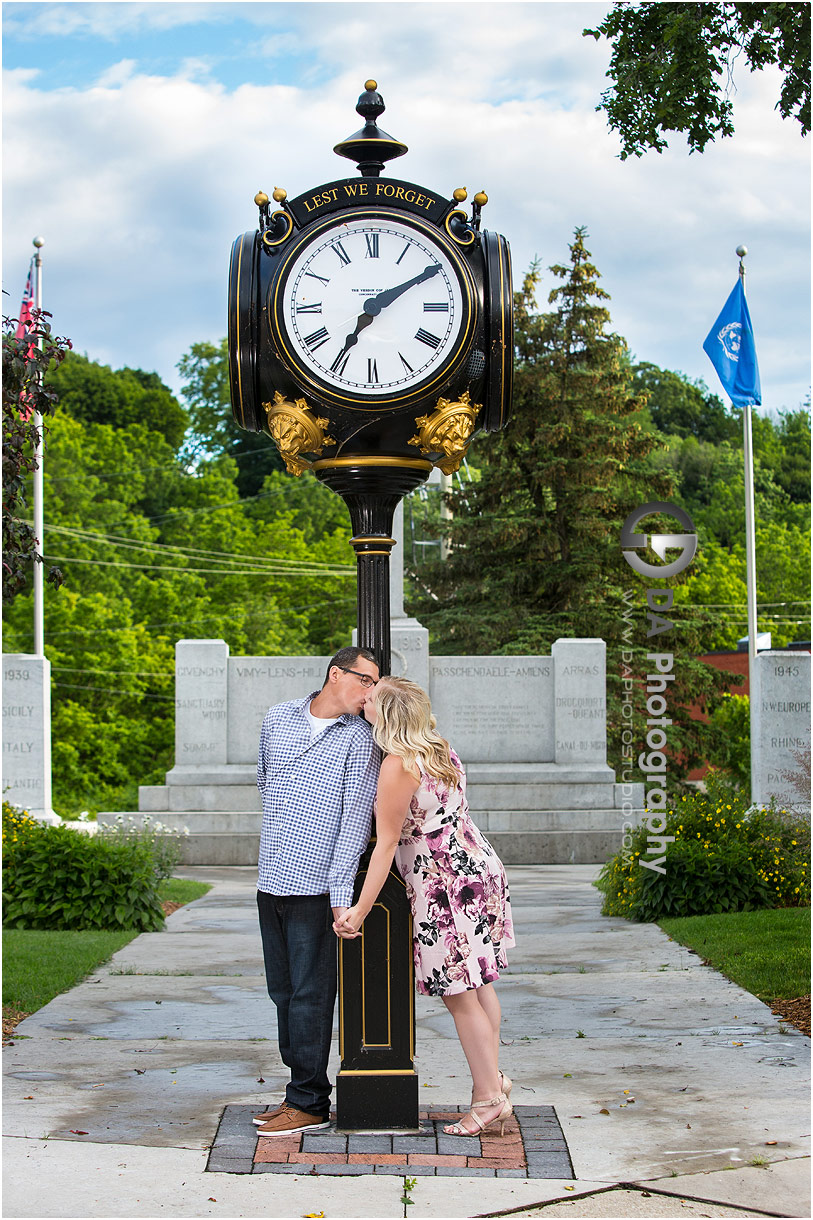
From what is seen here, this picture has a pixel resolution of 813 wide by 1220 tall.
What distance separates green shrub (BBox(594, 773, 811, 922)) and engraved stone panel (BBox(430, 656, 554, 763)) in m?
7.70

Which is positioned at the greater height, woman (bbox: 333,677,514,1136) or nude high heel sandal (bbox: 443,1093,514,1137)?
woman (bbox: 333,677,514,1136)

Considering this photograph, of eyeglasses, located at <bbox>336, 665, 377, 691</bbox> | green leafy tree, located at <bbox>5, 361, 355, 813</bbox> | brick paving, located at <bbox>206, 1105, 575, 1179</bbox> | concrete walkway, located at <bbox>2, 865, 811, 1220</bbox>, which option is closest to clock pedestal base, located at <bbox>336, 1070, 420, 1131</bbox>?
brick paving, located at <bbox>206, 1105, 575, 1179</bbox>

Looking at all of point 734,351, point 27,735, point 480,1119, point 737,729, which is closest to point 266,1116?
point 480,1119

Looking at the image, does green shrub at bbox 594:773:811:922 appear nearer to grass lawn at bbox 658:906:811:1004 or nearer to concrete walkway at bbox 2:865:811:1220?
grass lawn at bbox 658:906:811:1004

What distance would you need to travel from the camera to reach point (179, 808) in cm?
1925

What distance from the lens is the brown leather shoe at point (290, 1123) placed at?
5.09 meters

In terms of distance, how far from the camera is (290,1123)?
512 cm

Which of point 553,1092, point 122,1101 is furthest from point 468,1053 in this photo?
point 122,1101

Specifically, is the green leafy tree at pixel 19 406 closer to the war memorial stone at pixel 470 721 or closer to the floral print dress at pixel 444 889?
the floral print dress at pixel 444 889

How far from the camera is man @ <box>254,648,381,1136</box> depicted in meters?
5.04

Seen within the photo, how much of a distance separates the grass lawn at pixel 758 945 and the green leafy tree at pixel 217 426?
149 ft

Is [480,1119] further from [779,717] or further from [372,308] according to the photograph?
[779,717]

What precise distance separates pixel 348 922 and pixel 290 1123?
86cm

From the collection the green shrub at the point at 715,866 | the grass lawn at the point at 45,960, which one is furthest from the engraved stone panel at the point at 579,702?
the grass lawn at the point at 45,960
